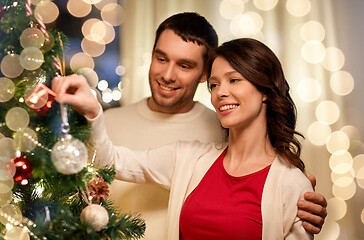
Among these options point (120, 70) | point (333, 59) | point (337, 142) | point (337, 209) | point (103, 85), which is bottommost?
point (337, 209)

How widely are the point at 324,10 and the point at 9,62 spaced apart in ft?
6.96

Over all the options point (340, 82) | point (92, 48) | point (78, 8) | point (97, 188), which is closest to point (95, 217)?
point (97, 188)

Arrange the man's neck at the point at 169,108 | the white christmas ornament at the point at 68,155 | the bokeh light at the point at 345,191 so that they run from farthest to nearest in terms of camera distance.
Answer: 1. the bokeh light at the point at 345,191
2. the man's neck at the point at 169,108
3. the white christmas ornament at the point at 68,155

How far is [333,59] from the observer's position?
241cm

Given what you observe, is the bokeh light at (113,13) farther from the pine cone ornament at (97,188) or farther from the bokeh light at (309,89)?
the pine cone ornament at (97,188)

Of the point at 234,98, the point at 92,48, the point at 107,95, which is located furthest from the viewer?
the point at 92,48

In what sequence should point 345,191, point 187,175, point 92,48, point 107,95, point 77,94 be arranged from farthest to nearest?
point 92,48 → point 107,95 → point 345,191 → point 187,175 → point 77,94

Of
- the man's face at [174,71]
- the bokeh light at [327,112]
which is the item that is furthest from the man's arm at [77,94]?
the bokeh light at [327,112]

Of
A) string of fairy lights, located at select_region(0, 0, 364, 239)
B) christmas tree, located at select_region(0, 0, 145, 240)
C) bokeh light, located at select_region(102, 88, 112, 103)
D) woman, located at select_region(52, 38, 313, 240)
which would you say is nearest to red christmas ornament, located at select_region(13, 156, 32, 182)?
christmas tree, located at select_region(0, 0, 145, 240)

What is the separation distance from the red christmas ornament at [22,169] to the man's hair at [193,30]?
3.51ft

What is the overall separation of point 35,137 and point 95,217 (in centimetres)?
20

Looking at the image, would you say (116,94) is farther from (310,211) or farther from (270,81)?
(310,211)

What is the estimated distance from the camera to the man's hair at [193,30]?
5.82ft

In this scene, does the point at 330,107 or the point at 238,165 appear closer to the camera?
the point at 238,165
